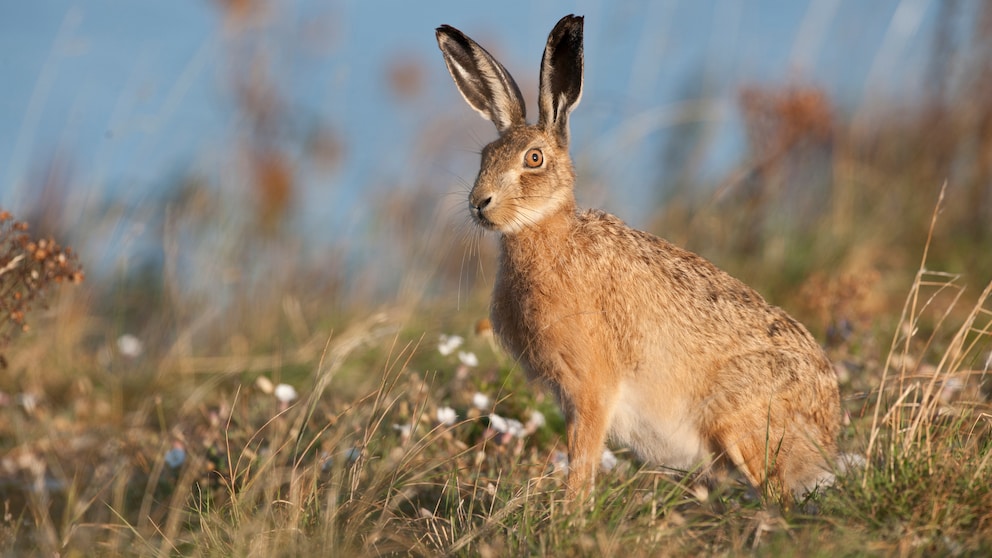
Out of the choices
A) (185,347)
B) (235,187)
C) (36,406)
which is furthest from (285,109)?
(36,406)

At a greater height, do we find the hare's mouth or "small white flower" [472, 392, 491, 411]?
the hare's mouth

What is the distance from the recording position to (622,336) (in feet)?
15.0

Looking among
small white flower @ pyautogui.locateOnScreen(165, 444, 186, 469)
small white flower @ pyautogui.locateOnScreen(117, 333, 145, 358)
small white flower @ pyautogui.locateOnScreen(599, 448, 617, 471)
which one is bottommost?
small white flower @ pyautogui.locateOnScreen(117, 333, 145, 358)

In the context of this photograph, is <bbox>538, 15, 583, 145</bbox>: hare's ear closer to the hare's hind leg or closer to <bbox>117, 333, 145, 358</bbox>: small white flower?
the hare's hind leg

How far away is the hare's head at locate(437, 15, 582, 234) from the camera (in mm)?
4488

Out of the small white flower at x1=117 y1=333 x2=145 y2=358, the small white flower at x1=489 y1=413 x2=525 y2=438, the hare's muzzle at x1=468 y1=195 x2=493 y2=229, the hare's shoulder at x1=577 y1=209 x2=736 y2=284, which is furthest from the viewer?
the small white flower at x1=117 y1=333 x2=145 y2=358

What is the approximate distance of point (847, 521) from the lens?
3.67 meters

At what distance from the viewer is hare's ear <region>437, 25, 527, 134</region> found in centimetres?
473

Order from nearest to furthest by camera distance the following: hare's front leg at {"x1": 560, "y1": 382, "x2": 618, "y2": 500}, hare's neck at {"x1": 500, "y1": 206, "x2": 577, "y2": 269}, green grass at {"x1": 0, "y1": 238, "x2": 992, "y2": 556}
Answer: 1. green grass at {"x1": 0, "y1": 238, "x2": 992, "y2": 556}
2. hare's front leg at {"x1": 560, "y1": 382, "x2": 618, "y2": 500}
3. hare's neck at {"x1": 500, "y1": 206, "x2": 577, "y2": 269}

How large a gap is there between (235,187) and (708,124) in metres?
4.66

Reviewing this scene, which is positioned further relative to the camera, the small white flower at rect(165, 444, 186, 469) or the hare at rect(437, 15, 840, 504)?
the small white flower at rect(165, 444, 186, 469)

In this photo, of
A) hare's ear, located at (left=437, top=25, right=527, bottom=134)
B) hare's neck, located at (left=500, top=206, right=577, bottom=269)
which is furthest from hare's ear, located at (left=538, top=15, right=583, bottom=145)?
hare's neck, located at (left=500, top=206, right=577, bottom=269)

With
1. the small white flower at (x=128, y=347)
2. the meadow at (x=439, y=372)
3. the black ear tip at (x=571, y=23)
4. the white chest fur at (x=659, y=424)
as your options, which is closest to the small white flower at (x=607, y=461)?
the meadow at (x=439, y=372)

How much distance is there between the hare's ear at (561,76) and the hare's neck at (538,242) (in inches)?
→ 17.0
